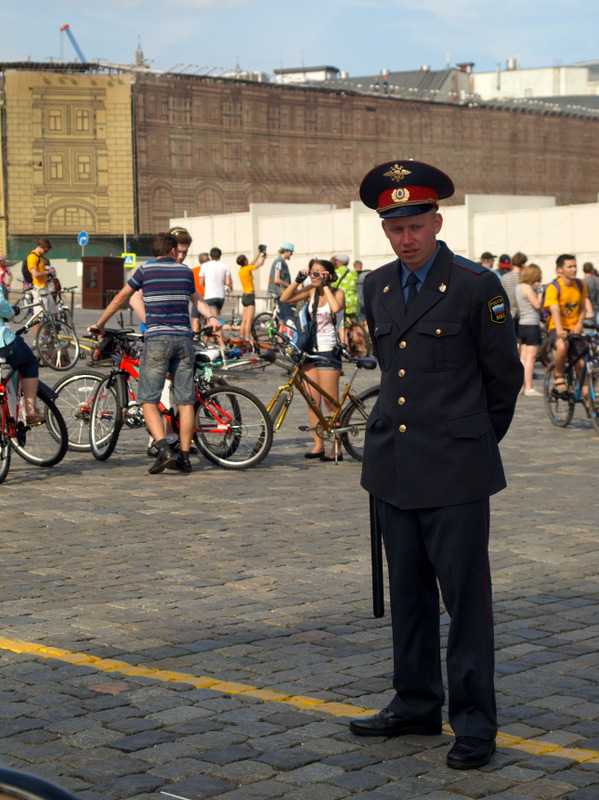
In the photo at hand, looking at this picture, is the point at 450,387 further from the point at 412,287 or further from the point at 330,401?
the point at 330,401

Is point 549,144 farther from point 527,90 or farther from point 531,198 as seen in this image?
point 531,198

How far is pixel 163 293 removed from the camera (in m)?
10.4

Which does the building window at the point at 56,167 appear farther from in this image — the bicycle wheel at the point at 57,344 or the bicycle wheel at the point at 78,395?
the bicycle wheel at the point at 78,395

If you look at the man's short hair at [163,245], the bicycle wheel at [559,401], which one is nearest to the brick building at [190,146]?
the bicycle wheel at [559,401]

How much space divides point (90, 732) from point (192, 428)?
21.1 ft

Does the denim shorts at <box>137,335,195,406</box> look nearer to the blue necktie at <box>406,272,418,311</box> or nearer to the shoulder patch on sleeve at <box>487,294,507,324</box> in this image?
the blue necktie at <box>406,272,418,311</box>

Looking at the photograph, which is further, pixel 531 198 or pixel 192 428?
pixel 531 198

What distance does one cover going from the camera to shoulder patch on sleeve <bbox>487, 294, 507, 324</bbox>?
4004mm

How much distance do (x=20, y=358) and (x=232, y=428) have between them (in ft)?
6.38

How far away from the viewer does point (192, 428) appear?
1064 centimetres

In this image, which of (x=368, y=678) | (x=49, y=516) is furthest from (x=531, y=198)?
(x=368, y=678)

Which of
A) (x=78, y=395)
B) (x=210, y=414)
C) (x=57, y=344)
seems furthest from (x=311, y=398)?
(x=57, y=344)

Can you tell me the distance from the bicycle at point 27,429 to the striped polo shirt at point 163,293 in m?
1.11

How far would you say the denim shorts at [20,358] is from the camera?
10203mm
